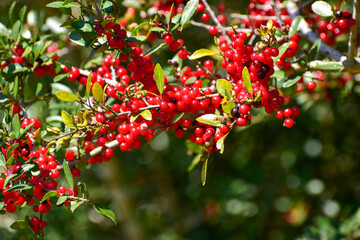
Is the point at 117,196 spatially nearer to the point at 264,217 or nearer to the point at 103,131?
the point at 264,217

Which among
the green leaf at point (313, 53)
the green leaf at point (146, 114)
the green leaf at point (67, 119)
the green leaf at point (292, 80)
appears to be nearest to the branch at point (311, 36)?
the green leaf at point (313, 53)

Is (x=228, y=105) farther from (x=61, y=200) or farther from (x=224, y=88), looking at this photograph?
(x=61, y=200)

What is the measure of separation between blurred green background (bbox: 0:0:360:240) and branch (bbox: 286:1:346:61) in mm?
794

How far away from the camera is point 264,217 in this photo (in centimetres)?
339

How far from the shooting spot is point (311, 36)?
1869 millimetres

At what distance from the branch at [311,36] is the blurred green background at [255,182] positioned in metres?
0.79

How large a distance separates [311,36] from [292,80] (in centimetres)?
42

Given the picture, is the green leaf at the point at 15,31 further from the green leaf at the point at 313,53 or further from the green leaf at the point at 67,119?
the green leaf at the point at 313,53

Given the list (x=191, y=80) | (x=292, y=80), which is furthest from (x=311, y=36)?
(x=191, y=80)

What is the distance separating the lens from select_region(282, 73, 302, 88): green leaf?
1559 millimetres

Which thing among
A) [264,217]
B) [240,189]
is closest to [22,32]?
[240,189]

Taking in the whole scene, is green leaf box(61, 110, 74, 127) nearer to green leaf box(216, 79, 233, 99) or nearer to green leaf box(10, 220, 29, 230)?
green leaf box(10, 220, 29, 230)

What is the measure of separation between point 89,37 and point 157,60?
0.45 metres

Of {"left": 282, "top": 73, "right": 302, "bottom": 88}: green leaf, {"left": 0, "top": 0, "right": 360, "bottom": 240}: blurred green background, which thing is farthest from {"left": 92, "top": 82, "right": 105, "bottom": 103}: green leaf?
{"left": 0, "top": 0, "right": 360, "bottom": 240}: blurred green background
